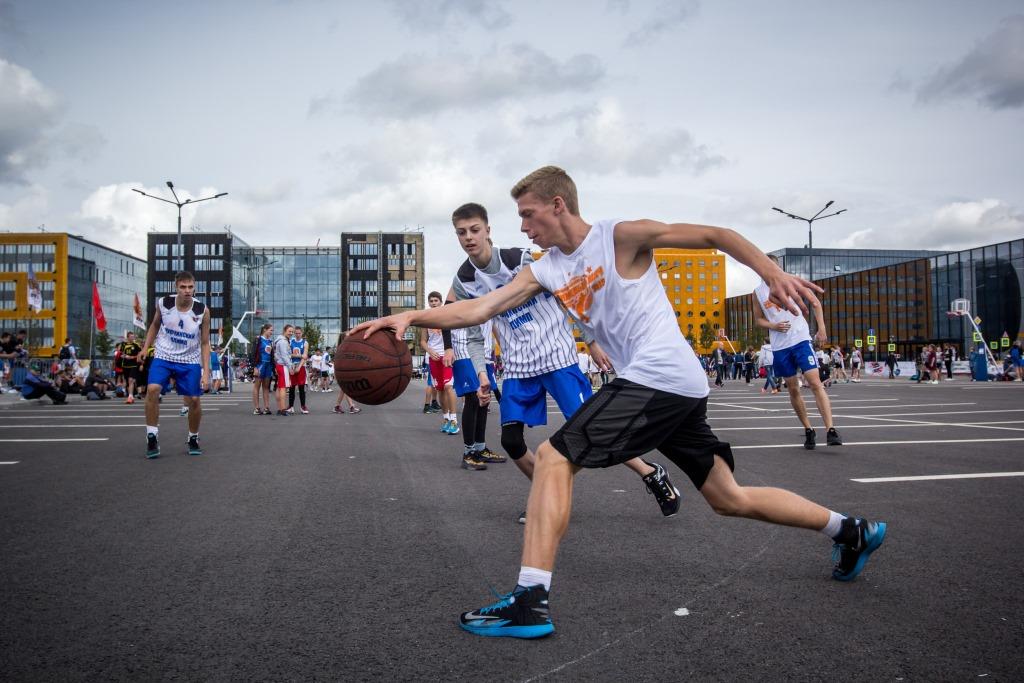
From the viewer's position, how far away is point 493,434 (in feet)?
36.5

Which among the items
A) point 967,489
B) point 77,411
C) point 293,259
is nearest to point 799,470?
point 967,489

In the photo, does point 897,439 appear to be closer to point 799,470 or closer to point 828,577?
point 799,470

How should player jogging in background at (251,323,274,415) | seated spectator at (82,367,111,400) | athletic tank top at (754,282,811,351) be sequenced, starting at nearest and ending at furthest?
athletic tank top at (754,282,811,351)
player jogging in background at (251,323,274,415)
seated spectator at (82,367,111,400)

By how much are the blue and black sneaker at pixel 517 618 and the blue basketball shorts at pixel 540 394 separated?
1.95m

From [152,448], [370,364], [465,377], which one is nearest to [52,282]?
[152,448]

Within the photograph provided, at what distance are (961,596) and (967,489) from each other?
2.86 m

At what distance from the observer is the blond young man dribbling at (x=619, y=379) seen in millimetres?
2955

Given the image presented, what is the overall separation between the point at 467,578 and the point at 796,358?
6098mm

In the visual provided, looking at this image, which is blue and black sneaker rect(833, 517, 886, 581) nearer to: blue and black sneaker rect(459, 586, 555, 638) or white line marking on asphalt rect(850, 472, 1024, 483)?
blue and black sneaker rect(459, 586, 555, 638)

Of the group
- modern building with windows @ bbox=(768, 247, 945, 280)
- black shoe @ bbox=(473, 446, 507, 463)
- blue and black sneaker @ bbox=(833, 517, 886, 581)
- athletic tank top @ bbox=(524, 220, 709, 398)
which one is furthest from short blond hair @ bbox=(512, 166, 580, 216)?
modern building with windows @ bbox=(768, 247, 945, 280)

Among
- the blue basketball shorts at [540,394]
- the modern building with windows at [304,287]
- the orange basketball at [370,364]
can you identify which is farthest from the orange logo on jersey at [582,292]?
the modern building with windows at [304,287]

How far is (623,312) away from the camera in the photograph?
10.8 feet

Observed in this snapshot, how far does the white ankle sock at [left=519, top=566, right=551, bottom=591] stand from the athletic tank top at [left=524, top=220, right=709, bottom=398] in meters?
0.84

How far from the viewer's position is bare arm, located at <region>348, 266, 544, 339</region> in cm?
335
